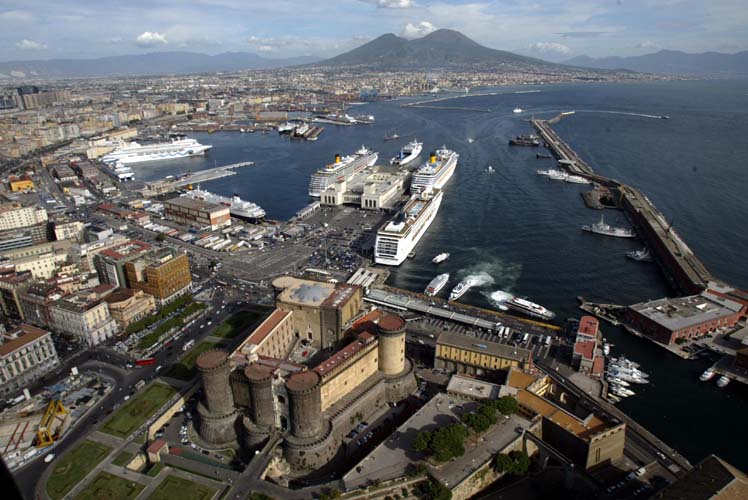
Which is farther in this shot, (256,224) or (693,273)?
(256,224)

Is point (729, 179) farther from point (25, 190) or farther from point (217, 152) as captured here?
point (25, 190)

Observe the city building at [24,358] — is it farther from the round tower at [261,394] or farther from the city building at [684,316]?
the city building at [684,316]

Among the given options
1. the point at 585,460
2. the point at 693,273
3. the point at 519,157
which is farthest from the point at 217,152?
the point at 585,460

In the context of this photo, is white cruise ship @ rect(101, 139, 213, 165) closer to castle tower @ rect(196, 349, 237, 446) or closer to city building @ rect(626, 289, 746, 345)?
castle tower @ rect(196, 349, 237, 446)

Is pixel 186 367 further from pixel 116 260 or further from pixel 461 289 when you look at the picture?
pixel 461 289

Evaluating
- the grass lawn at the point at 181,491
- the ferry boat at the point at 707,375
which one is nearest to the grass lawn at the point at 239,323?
the grass lawn at the point at 181,491
